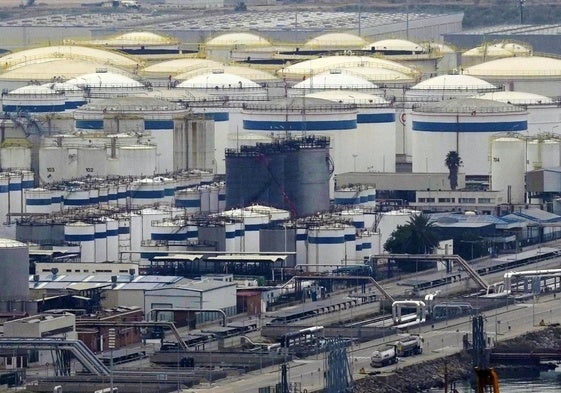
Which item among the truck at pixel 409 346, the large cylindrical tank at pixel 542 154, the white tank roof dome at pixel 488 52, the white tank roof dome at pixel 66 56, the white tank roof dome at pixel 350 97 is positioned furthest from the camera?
the white tank roof dome at pixel 488 52

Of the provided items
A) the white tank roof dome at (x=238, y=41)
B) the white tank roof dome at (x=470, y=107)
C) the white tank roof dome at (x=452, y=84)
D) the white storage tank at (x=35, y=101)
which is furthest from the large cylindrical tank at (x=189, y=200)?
the white tank roof dome at (x=238, y=41)

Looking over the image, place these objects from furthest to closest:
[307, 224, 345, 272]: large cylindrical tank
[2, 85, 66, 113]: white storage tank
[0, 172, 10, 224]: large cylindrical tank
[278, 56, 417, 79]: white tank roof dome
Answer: [278, 56, 417, 79]: white tank roof dome < [2, 85, 66, 113]: white storage tank < [0, 172, 10, 224]: large cylindrical tank < [307, 224, 345, 272]: large cylindrical tank

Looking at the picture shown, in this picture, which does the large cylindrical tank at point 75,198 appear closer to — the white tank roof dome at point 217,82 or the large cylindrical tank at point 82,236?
the large cylindrical tank at point 82,236

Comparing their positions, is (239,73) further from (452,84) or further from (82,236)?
(82,236)

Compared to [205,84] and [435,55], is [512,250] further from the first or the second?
[435,55]

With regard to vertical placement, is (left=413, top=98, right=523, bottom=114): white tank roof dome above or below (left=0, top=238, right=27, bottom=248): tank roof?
above

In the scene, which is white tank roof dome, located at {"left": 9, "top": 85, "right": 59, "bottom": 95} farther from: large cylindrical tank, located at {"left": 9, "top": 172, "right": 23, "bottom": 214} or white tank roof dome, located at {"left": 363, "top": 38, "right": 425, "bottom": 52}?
white tank roof dome, located at {"left": 363, "top": 38, "right": 425, "bottom": 52}

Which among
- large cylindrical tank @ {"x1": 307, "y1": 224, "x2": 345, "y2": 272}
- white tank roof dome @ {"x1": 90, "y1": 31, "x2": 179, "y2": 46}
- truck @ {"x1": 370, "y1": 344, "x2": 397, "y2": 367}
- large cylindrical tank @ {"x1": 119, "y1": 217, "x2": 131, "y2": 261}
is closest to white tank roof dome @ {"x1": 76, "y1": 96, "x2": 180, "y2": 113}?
large cylindrical tank @ {"x1": 119, "y1": 217, "x2": 131, "y2": 261}
